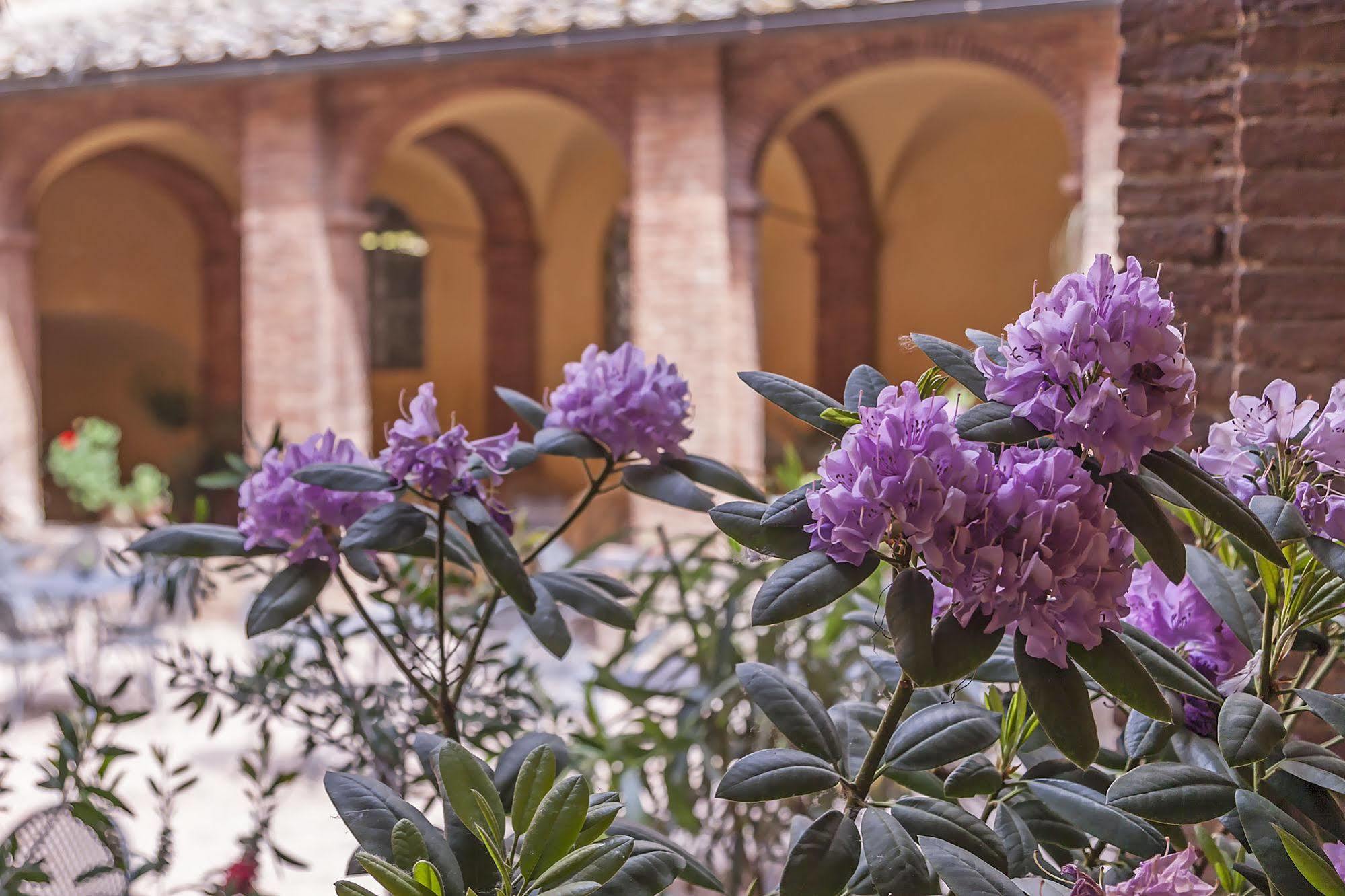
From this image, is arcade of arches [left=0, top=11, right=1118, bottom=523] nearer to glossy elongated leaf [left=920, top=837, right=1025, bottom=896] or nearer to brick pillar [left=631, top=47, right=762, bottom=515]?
brick pillar [left=631, top=47, right=762, bottom=515]

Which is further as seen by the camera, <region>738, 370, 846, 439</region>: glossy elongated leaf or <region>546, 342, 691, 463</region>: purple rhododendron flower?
<region>546, 342, 691, 463</region>: purple rhododendron flower

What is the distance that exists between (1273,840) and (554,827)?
0.53 meters

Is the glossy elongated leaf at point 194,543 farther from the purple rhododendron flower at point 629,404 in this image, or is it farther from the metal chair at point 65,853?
the metal chair at point 65,853

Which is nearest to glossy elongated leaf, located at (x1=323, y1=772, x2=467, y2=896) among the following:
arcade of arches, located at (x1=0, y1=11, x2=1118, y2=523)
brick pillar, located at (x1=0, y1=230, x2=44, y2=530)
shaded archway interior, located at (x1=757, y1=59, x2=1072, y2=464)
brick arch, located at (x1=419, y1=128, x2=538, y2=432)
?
arcade of arches, located at (x1=0, y1=11, x2=1118, y2=523)

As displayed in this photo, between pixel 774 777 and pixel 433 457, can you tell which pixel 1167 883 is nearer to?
pixel 774 777

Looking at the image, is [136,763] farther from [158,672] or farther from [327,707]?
[327,707]

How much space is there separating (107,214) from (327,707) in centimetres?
1316

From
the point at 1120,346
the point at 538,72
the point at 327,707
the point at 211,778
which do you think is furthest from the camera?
the point at 538,72

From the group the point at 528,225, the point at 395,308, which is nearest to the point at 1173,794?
the point at 528,225

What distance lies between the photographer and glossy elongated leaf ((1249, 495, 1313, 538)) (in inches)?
38.7

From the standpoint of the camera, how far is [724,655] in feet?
7.70

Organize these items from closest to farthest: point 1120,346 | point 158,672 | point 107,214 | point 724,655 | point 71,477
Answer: point 1120,346
point 724,655
point 158,672
point 71,477
point 107,214

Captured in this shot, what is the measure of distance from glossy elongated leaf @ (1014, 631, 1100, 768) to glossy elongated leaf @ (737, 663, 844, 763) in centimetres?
21

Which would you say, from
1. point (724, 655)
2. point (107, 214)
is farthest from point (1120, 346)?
point (107, 214)
